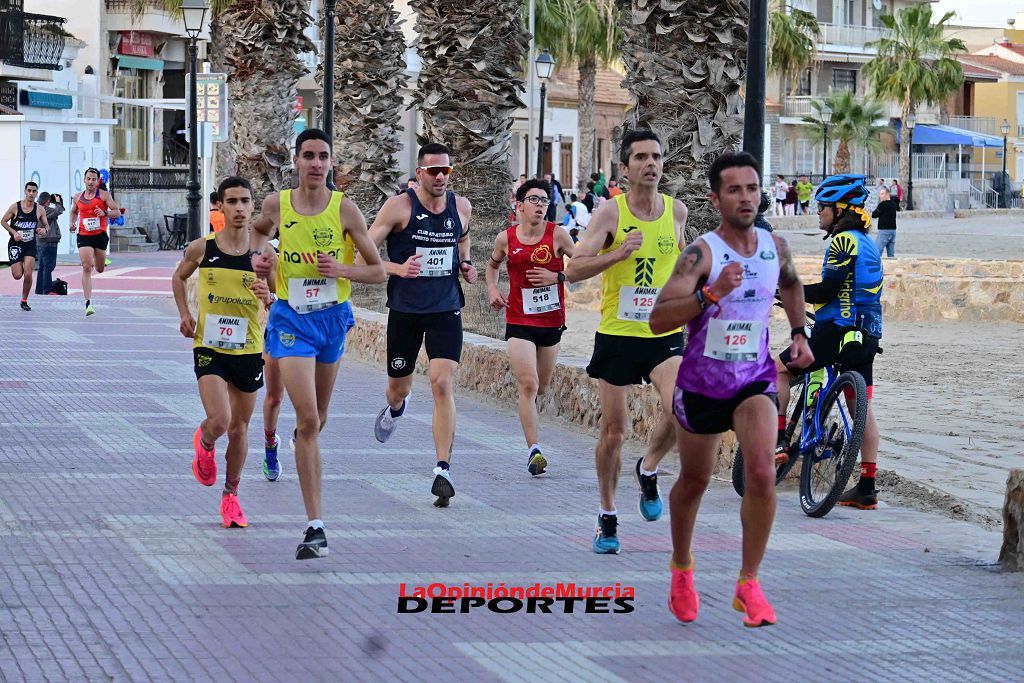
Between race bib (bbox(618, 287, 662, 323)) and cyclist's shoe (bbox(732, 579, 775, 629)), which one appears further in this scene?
race bib (bbox(618, 287, 662, 323))

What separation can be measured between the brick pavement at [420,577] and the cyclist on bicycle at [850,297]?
0.35 meters

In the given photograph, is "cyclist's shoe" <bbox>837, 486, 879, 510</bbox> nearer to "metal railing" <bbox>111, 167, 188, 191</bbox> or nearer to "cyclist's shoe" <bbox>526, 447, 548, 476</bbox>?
"cyclist's shoe" <bbox>526, 447, 548, 476</bbox>

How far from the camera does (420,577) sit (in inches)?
279

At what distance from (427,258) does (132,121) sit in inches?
1718

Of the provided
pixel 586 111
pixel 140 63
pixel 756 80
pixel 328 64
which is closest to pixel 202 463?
pixel 756 80

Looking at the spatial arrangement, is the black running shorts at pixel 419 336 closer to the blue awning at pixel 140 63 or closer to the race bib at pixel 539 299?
the race bib at pixel 539 299

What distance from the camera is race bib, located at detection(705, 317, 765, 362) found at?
620cm

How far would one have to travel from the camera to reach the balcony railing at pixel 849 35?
81438 mm

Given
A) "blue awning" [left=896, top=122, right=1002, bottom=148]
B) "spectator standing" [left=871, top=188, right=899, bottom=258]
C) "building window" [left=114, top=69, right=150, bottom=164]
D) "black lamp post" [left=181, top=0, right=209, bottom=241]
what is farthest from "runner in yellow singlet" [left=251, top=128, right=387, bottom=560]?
"blue awning" [left=896, top=122, right=1002, bottom=148]

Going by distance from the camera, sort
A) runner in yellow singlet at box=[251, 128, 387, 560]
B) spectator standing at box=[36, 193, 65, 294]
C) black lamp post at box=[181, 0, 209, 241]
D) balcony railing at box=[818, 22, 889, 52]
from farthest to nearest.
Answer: balcony railing at box=[818, 22, 889, 52] < black lamp post at box=[181, 0, 209, 241] < spectator standing at box=[36, 193, 65, 294] < runner in yellow singlet at box=[251, 128, 387, 560]

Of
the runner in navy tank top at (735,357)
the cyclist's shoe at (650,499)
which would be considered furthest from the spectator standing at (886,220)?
the runner in navy tank top at (735,357)

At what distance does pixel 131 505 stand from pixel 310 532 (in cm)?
169

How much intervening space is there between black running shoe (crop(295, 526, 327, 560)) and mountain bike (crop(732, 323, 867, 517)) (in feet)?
7.65

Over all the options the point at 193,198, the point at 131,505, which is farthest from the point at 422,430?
the point at 193,198
